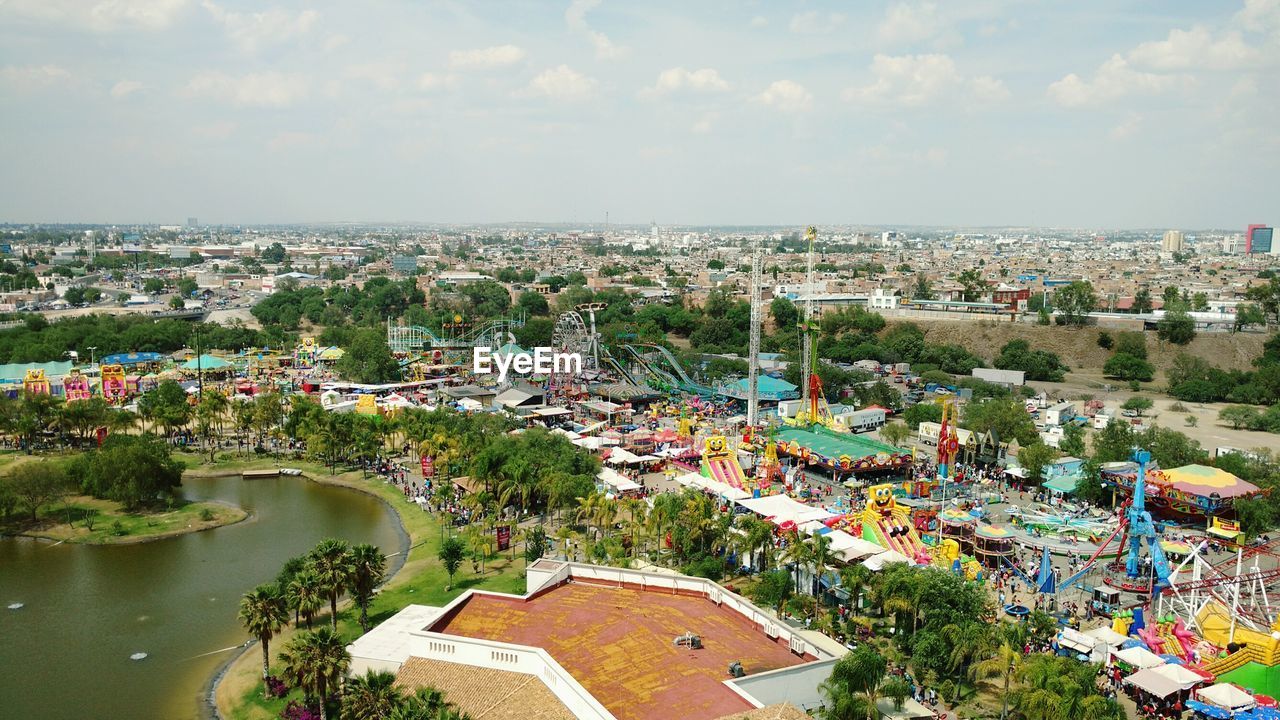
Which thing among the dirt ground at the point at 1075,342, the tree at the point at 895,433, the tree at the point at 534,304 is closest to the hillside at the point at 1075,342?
the dirt ground at the point at 1075,342

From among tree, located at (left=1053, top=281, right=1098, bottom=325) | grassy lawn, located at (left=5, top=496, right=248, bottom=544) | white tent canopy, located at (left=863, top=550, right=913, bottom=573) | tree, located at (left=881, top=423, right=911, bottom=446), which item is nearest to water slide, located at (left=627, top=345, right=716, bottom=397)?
tree, located at (left=881, top=423, right=911, bottom=446)

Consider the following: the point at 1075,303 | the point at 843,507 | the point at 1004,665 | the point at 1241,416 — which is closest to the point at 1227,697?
the point at 1004,665

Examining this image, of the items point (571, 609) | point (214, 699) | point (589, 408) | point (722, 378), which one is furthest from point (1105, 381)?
point (214, 699)

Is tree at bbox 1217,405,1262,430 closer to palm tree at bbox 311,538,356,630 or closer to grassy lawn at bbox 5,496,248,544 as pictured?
palm tree at bbox 311,538,356,630

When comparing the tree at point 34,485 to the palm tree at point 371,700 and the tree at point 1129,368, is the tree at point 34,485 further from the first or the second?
the tree at point 1129,368

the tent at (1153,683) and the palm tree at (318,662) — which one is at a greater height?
the palm tree at (318,662)

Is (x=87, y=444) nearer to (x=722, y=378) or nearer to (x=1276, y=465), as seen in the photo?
(x=722, y=378)
